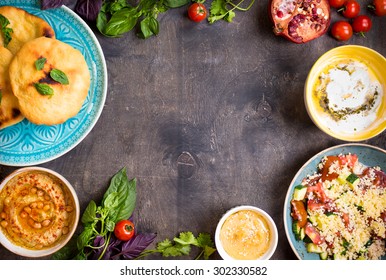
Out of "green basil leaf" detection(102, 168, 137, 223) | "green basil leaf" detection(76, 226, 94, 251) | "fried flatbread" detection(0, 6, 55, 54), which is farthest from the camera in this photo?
"green basil leaf" detection(102, 168, 137, 223)

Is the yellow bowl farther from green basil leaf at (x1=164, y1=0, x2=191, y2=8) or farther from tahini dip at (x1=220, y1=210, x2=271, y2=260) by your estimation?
green basil leaf at (x1=164, y1=0, x2=191, y2=8)

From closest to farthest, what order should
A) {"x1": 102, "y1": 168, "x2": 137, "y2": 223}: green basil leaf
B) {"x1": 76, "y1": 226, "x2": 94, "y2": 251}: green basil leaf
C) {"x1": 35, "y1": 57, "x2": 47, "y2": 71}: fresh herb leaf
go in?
1. {"x1": 35, "y1": 57, "x2": 47, "y2": 71}: fresh herb leaf
2. {"x1": 76, "y1": 226, "x2": 94, "y2": 251}: green basil leaf
3. {"x1": 102, "y1": 168, "x2": 137, "y2": 223}: green basil leaf

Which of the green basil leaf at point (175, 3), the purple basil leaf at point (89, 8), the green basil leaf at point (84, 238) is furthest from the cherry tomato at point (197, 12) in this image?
the green basil leaf at point (84, 238)

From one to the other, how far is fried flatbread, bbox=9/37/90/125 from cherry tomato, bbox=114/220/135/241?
66 cm

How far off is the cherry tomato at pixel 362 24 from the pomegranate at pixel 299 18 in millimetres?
200

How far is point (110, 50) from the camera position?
3.09 metres

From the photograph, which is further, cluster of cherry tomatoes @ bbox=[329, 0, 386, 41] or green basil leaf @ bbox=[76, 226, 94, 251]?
cluster of cherry tomatoes @ bbox=[329, 0, 386, 41]

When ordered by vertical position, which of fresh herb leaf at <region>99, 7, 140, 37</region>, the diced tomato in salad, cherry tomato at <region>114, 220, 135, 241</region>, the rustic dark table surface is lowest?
the diced tomato in salad

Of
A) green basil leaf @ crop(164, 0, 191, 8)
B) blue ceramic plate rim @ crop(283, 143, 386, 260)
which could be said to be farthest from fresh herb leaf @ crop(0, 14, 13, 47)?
blue ceramic plate rim @ crop(283, 143, 386, 260)

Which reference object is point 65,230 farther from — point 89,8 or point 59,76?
point 89,8

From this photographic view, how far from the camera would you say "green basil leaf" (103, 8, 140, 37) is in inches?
118

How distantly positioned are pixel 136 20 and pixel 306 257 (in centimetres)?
166

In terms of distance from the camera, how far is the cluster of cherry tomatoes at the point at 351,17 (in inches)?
122

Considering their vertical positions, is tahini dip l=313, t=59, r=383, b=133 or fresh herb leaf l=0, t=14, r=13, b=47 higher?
fresh herb leaf l=0, t=14, r=13, b=47
